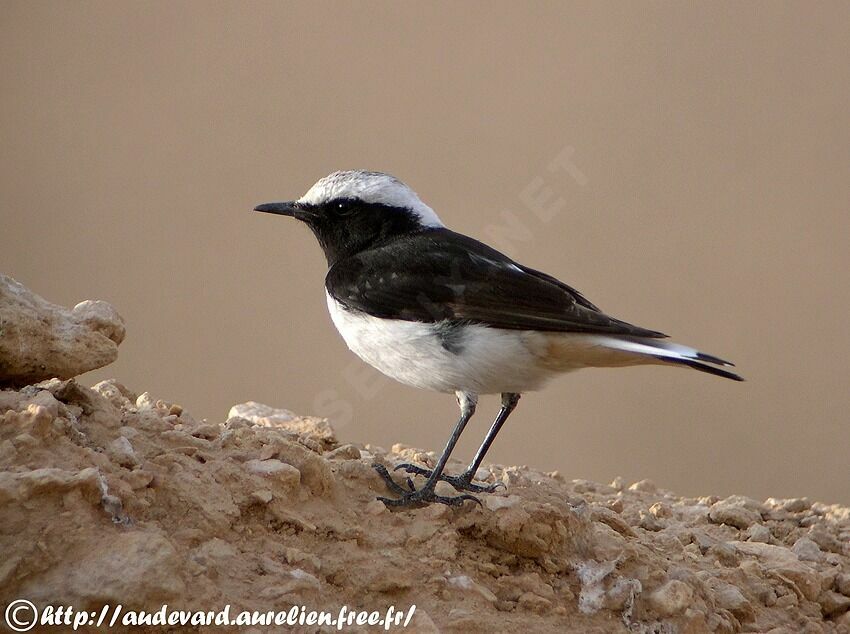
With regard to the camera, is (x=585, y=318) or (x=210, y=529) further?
(x=585, y=318)

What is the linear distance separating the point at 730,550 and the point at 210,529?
3.15 meters

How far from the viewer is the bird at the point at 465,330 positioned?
551 cm

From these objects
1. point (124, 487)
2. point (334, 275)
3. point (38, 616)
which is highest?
point (334, 275)

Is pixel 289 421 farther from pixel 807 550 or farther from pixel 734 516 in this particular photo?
pixel 807 550

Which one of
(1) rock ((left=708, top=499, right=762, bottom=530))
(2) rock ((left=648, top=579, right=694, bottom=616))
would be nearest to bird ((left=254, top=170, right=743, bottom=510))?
(2) rock ((left=648, top=579, right=694, bottom=616))

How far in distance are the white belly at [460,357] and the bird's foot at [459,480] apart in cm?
49

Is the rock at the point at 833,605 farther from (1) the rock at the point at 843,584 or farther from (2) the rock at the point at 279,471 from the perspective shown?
(2) the rock at the point at 279,471

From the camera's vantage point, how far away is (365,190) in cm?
668

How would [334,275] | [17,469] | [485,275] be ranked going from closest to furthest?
1. [17,469]
2. [485,275]
3. [334,275]

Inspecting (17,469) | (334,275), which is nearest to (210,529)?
(17,469)

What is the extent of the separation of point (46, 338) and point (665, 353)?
315 centimetres

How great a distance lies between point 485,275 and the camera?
19.5 feet

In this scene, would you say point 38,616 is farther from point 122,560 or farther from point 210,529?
point 210,529

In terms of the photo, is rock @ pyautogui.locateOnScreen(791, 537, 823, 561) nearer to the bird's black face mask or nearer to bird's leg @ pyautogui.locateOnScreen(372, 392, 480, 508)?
bird's leg @ pyautogui.locateOnScreen(372, 392, 480, 508)
